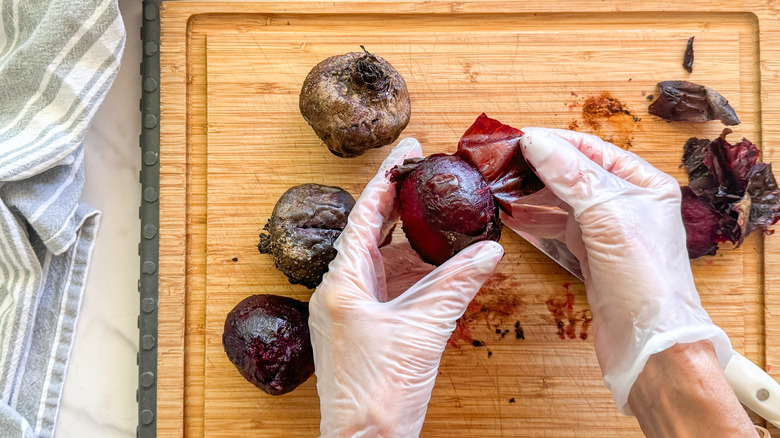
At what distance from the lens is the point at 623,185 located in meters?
2.12

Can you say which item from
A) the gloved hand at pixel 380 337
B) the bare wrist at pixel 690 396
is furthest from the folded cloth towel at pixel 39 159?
the bare wrist at pixel 690 396

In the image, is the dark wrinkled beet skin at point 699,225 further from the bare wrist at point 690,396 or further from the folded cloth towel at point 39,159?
the folded cloth towel at point 39,159

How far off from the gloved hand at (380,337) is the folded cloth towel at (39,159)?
1223 millimetres

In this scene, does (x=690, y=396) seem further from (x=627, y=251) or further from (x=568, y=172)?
(x=568, y=172)

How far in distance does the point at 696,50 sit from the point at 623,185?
0.86m

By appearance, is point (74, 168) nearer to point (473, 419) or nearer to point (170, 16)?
→ point (170, 16)

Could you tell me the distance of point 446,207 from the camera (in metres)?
1.84

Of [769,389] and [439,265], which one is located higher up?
[439,265]

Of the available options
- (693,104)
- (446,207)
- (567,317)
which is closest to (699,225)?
(693,104)

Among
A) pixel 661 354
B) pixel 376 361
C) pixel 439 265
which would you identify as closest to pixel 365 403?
pixel 376 361

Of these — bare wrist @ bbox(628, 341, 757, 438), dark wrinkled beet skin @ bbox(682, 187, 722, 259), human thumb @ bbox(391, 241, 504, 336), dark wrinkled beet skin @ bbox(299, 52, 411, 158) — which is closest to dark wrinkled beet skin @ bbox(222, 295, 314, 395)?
human thumb @ bbox(391, 241, 504, 336)

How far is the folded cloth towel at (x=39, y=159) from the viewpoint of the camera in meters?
2.27

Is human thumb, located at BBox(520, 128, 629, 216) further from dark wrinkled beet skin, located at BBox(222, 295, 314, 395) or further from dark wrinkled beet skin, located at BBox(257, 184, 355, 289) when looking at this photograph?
dark wrinkled beet skin, located at BBox(222, 295, 314, 395)

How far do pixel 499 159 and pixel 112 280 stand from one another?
177 cm
